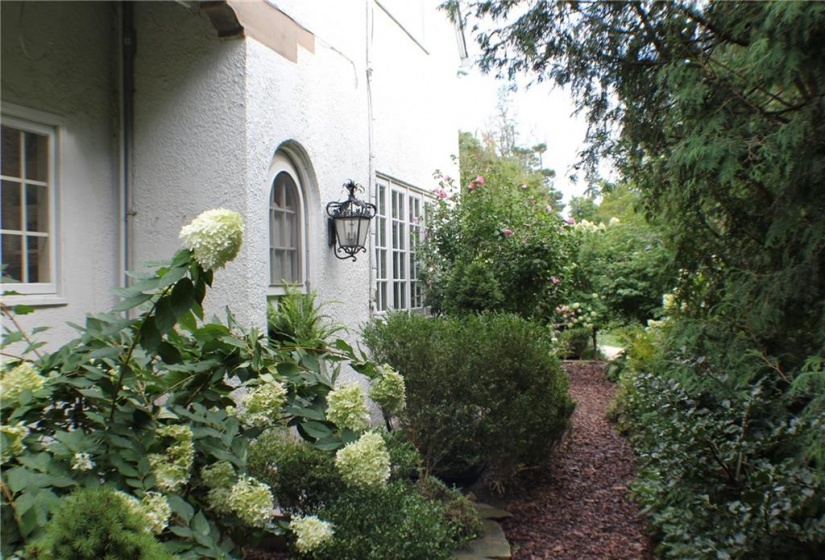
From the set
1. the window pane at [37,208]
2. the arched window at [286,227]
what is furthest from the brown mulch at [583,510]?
the window pane at [37,208]

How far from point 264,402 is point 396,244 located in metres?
6.18

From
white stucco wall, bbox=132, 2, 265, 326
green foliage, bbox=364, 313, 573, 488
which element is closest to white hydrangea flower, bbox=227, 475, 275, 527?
white stucco wall, bbox=132, 2, 265, 326

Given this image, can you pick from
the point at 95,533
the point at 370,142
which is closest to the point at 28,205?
the point at 95,533

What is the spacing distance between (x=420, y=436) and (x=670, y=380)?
1.92 meters

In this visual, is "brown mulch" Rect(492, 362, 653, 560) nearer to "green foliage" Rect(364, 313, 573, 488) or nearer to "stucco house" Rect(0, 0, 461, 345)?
"green foliage" Rect(364, 313, 573, 488)

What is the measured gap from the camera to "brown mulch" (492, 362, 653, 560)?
451cm

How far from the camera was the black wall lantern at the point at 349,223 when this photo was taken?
20.3ft

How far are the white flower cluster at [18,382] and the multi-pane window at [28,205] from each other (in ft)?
7.45

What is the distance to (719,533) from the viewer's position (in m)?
3.59

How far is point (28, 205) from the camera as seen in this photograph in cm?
413

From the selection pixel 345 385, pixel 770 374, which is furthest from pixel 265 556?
pixel 770 374

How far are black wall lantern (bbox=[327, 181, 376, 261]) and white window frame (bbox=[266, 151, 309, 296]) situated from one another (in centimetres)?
37

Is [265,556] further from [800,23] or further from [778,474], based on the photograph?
[800,23]

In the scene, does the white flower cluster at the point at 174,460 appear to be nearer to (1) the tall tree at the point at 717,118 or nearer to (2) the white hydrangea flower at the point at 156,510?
(2) the white hydrangea flower at the point at 156,510
